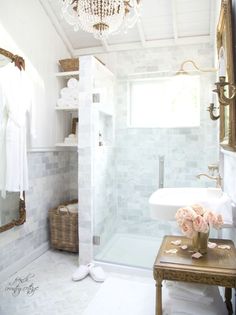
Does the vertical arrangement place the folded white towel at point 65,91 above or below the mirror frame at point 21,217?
above

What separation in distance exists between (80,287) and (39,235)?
884mm

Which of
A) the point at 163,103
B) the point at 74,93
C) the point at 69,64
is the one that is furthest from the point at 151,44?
the point at 74,93

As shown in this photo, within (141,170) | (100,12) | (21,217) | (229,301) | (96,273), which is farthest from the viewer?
(141,170)

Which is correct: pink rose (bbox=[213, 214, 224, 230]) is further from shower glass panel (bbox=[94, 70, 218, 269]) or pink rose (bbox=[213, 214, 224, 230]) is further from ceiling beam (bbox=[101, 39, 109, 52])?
ceiling beam (bbox=[101, 39, 109, 52])

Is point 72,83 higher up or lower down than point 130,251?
higher up

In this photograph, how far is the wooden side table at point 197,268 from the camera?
1.27 meters

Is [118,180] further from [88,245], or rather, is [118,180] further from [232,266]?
[232,266]

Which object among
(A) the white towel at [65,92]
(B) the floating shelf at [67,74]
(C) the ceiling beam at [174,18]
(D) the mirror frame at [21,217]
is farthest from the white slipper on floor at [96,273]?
(C) the ceiling beam at [174,18]

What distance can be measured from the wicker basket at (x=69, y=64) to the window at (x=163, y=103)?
2.57ft

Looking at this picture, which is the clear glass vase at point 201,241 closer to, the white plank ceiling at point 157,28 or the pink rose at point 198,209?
the pink rose at point 198,209

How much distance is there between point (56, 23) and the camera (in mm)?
3195

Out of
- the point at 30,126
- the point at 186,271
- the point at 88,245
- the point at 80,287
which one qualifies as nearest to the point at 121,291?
the point at 80,287

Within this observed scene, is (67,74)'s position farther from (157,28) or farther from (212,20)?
(212,20)

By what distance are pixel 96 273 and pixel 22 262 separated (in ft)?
2.56
